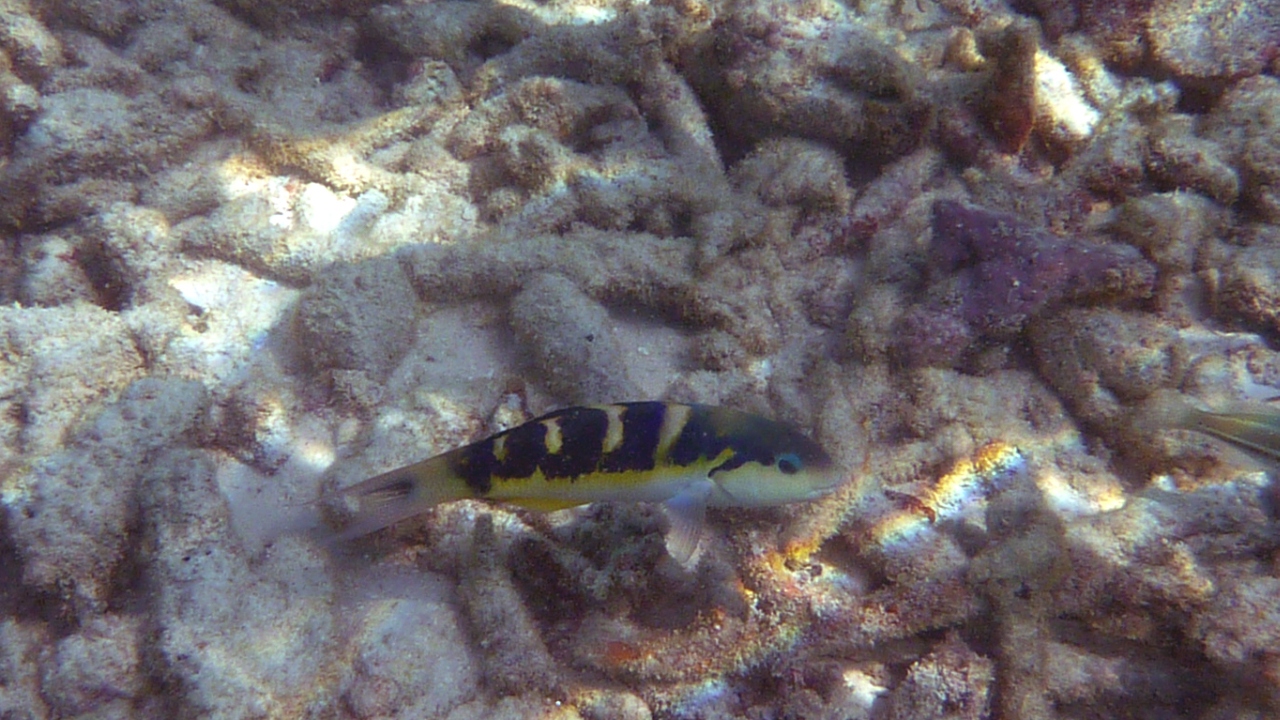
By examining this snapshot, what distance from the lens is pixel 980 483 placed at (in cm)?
302

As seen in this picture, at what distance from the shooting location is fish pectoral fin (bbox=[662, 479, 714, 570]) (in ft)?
7.65

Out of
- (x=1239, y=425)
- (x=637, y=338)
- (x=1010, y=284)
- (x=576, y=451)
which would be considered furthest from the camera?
(x=637, y=338)

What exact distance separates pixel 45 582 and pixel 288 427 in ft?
3.16

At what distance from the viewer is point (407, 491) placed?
2.37m

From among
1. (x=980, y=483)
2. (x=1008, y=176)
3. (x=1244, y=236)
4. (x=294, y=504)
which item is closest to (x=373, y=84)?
(x=294, y=504)

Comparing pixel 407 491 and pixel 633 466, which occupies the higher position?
pixel 633 466

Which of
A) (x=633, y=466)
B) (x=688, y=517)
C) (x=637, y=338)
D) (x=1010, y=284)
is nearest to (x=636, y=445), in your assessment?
(x=633, y=466)

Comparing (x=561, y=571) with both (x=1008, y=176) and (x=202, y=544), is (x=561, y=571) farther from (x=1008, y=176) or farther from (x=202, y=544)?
(x=1008, y=176)

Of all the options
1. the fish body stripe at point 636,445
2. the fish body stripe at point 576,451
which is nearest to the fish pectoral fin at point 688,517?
the fish body stripe at point 636,445

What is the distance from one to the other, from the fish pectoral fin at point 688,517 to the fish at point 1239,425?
2.05 metres

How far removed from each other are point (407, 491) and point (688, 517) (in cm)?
97

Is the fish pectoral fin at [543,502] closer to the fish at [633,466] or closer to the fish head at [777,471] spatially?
the fish at [633,466]

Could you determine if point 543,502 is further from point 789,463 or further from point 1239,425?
point 1239,425

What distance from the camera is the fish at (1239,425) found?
266 cm
